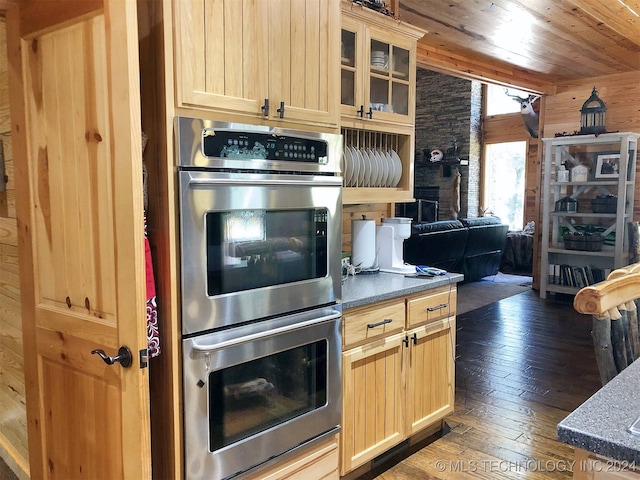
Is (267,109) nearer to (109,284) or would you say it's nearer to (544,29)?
(109,284)

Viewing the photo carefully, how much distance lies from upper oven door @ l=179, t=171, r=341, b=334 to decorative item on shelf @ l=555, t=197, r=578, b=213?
516cm

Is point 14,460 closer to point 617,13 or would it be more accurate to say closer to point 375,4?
point 375,4

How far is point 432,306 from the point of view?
266cm

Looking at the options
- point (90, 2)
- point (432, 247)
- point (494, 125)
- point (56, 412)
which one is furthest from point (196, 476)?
point (494, 125)

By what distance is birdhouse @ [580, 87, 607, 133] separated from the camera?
610cm

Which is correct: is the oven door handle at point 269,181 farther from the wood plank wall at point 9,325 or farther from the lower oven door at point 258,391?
the wood plank wall at point 9,325

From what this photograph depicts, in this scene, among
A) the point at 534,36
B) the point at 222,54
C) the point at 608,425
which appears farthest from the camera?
the point at 534,36

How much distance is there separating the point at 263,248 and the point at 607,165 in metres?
5.61

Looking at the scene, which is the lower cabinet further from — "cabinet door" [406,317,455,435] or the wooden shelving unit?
the wooden shelving unit

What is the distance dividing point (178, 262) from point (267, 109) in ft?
2.17

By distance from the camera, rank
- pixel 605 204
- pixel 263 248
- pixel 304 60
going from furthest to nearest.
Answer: pixel 605 204, pixel 304 60, pixel 263 248

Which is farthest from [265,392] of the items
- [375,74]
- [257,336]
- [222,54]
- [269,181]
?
[375,74]

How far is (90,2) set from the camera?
4.95 ft

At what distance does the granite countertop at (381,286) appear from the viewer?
7.50ft
